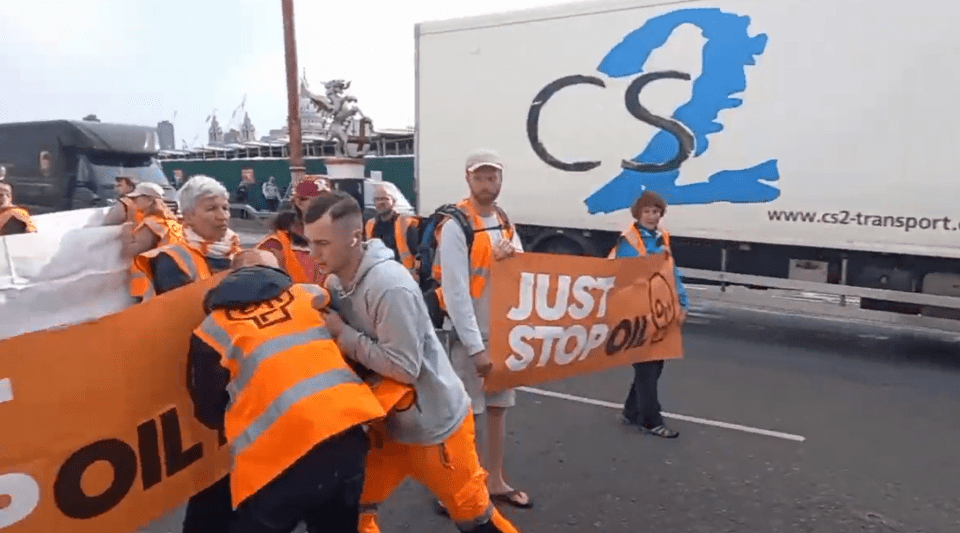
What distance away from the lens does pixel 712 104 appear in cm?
881

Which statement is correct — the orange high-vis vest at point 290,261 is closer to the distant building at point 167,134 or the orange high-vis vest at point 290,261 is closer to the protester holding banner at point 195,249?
the protester holding banner at point 195,249

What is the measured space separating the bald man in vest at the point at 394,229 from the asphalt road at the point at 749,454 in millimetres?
2142

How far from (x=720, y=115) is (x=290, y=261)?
5.78 m

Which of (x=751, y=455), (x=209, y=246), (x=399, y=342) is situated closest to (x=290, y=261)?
(x=209, y=246)

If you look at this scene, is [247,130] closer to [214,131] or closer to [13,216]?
[214,131]

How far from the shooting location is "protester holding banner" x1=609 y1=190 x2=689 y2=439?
5242 mm

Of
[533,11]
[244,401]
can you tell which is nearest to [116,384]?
[244,401]

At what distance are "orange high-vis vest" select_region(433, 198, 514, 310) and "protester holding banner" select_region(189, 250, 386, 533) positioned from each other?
1.39 m

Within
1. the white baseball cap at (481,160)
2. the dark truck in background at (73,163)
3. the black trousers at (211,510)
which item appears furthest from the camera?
the dark truck in background at (73,163)

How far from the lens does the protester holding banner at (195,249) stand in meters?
3.36

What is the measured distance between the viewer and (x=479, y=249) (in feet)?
12.7

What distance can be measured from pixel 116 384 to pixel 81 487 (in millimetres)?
346

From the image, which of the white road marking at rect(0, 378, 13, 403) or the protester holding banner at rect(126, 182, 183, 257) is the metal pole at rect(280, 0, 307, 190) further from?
the white road marking at rect(0, 378, 13, 403)

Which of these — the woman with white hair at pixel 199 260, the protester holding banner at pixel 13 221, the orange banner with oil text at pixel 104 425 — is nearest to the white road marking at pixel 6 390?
the orange banner with oil text at pixel 104 425
